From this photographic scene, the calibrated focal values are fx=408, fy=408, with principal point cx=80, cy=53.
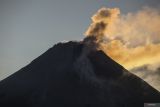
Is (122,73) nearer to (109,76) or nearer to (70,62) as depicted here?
(109,76)

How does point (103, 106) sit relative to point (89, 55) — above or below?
below

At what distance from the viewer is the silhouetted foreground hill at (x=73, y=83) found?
140 meters

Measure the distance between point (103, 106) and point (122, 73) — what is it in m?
38.8

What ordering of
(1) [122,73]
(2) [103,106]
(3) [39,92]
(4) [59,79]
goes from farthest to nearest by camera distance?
(1) [122,73] → (4) [59,79] → (3) [39,92] → (2) [103,106]

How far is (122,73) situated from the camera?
6747 inches

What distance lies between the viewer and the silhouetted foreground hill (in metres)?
140

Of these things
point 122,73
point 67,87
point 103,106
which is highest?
point 122,73

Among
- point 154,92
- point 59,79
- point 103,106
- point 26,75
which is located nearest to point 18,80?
point 26,75

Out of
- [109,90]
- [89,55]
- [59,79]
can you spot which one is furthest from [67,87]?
[89,55]

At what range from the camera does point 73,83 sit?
153 meters

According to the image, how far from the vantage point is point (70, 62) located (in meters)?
165

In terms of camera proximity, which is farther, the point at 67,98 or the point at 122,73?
the point at 122,73

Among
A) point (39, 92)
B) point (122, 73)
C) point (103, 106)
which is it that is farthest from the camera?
point (122, 73)

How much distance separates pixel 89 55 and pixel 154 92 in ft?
106
